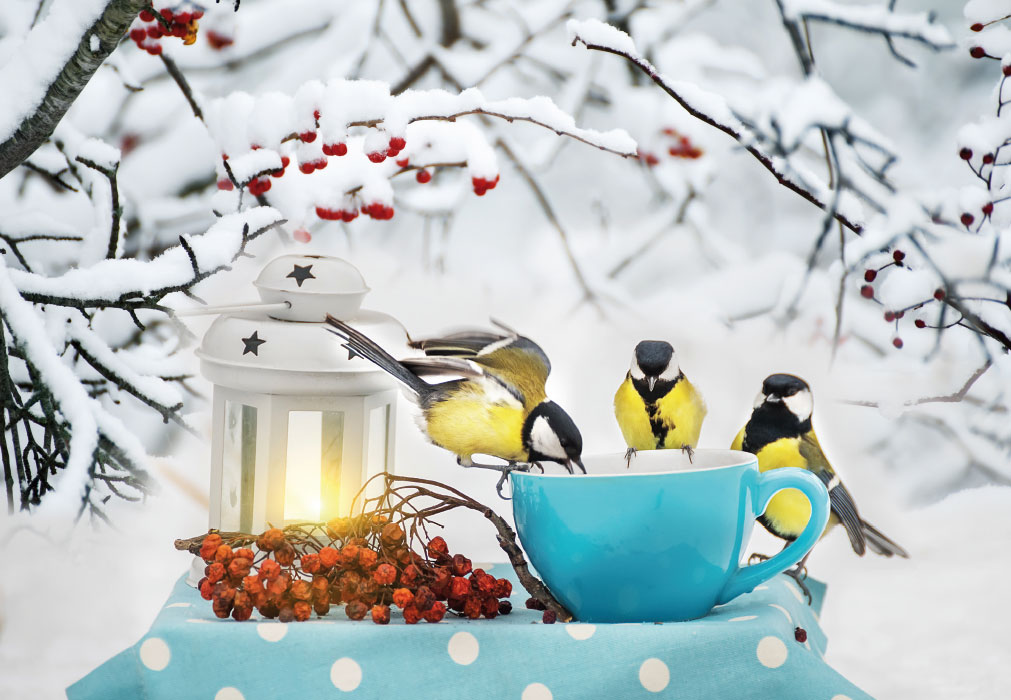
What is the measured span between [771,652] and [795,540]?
8 cm

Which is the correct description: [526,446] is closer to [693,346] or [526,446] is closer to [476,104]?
[476,104]

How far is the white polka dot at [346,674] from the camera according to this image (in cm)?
47

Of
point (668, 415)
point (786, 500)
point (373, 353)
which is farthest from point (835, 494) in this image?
point (373, 353)

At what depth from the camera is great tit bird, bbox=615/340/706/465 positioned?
656 millimetres

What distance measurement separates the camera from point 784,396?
667 mm

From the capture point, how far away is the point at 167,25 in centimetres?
69

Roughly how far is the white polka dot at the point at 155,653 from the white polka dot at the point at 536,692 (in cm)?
20

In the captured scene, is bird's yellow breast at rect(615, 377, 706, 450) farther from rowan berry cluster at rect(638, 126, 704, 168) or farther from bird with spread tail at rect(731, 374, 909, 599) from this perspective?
rowan berry cluster at rect(638, 126, 704, 168)

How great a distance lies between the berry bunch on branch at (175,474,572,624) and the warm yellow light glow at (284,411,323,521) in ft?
0.17

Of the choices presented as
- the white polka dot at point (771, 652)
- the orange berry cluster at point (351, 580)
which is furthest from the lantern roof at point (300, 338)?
the white polka dot at point (771, 652)

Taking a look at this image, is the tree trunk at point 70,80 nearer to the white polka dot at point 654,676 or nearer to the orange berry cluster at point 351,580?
the orange berry cluster at point 351,580

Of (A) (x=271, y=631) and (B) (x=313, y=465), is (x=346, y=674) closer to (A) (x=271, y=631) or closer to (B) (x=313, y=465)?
(A) (x=271, y=631)

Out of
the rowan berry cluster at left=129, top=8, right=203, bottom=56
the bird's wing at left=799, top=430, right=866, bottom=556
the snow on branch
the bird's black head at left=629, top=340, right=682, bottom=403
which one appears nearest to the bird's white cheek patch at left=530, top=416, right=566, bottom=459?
the bird's black head at left=629, top=340, right=682, bottom=403

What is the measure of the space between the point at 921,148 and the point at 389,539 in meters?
0.80
